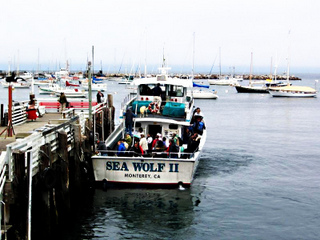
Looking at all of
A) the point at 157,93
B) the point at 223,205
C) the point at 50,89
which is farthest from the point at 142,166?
the point at 50,89

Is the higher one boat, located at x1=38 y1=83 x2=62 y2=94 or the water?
boat, located at x1=38 y1=83 x2=62 y2=94

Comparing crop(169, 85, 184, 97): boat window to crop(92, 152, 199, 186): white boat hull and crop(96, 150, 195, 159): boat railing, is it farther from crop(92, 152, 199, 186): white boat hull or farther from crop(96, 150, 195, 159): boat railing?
crop(92, 152, 199, 186): white boat hull

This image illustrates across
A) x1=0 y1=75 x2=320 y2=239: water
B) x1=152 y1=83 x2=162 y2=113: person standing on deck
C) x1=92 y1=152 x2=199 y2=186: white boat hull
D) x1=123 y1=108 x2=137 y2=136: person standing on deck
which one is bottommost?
x1=0 y1=75 x2=320 y2=239: water

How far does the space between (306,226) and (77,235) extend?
846 cm

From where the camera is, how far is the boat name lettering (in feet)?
67.6

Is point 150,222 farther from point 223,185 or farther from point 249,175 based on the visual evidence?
point 249,175

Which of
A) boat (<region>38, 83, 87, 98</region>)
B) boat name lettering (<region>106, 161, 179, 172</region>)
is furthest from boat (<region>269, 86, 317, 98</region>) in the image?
boat name lettering (<region>106, 161, 179, 172</region>)

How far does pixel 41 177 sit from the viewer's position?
49.2 feet

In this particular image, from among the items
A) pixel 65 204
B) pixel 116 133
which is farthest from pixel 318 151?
pixel 65 204

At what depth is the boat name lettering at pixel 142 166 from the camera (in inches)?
811

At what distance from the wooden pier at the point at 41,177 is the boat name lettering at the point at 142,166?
1.22m

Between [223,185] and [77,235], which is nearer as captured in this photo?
[77,235]

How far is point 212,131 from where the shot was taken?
45.5m

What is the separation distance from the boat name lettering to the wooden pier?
122cm
